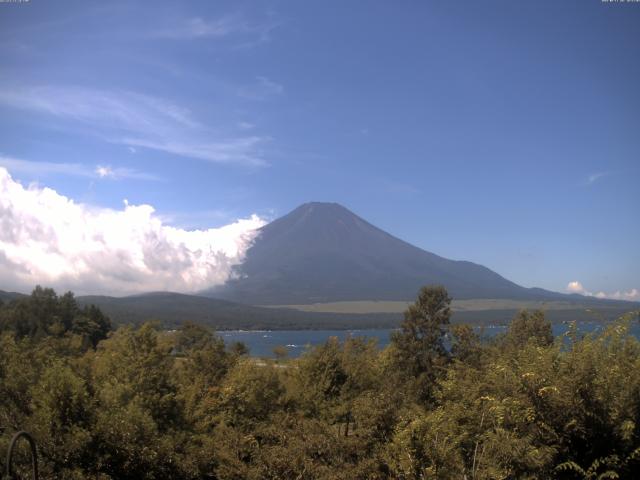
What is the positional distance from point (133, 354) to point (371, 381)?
29.4ft

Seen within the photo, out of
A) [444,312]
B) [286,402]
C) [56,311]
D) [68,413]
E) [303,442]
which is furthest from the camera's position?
[56,311]

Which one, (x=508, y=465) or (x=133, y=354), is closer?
(x=508, y=465)

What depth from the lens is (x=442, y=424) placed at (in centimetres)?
916

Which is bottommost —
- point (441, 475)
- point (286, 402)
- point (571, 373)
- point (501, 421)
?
point (286, 402)

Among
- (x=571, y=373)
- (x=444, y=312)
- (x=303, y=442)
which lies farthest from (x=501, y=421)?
(x=444, y=312)

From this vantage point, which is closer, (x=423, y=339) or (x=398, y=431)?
(x=398, y=431)

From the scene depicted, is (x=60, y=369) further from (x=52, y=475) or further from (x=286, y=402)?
(x=286, y=402)

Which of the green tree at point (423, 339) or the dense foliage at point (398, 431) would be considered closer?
the dense foliage at point (398, 431)

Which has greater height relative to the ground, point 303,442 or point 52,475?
point 303,442

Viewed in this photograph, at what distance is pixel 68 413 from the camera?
1058 cm

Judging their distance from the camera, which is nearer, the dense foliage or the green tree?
the dense foliage

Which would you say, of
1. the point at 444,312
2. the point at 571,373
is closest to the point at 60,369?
the point at 571,373

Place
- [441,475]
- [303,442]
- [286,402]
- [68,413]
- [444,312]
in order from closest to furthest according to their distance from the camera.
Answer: [441,475]
[303,442]
[68,413]
[286,402]
[444,312]

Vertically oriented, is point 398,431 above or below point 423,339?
above
